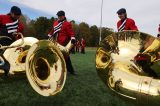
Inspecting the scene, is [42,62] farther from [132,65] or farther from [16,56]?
[132,65]

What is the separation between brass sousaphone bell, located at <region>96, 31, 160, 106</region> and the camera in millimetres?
4066

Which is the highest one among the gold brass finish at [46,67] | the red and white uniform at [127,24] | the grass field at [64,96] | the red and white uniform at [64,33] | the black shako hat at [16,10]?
the black shako hat at [16,10]

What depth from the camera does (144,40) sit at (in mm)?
4637

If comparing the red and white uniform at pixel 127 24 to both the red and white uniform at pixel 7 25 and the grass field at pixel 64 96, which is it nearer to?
the grass field at pixel 64 96

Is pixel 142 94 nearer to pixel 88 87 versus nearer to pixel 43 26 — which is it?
pixel 88 87

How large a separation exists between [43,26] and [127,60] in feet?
195

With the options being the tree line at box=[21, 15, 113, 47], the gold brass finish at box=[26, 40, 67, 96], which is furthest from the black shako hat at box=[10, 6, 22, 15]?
the tree line at box=[21, 15, 113, 47]

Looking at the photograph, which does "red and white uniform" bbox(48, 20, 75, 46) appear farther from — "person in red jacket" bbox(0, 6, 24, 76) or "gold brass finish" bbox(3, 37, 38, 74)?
"gold brass finish" bbox(3, 37, 38, 74)

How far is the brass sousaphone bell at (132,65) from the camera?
4.07 metres

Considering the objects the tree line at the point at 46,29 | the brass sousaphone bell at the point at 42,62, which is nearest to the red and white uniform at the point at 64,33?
the brass sousaphone bell at the point at 42,62

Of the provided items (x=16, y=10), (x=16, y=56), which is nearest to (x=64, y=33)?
(x=16, y=10)

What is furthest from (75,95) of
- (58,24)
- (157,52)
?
(58,24)

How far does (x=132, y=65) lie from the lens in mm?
4574

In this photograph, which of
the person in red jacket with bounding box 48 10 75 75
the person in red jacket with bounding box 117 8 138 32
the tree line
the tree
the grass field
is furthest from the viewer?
the tree
